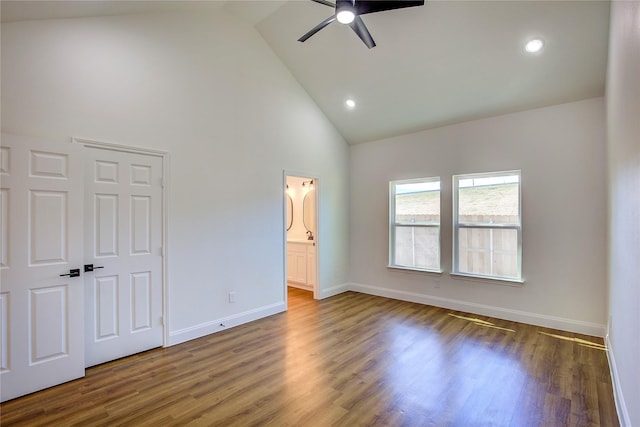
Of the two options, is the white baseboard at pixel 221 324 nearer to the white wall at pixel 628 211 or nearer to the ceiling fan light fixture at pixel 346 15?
the ceiling fan light fixture at pixel 346 15

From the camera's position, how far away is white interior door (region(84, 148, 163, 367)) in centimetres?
302

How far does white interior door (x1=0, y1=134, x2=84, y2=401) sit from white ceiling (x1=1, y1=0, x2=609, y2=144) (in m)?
1.21

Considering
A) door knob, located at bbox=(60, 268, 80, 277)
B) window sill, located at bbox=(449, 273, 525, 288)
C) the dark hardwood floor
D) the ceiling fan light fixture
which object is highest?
the ceiling fan light fixture

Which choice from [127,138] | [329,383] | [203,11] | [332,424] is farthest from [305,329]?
[203,11]

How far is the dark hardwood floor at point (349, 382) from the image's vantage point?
228cm

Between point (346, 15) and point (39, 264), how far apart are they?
331cm

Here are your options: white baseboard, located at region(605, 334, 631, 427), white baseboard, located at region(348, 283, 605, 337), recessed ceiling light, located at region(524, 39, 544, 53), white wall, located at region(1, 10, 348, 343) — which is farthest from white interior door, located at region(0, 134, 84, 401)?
recessed ceiling light, located at region(524, 39, 544, 53)

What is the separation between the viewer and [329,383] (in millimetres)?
2730

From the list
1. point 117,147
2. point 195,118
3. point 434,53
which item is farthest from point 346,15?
point 117,147

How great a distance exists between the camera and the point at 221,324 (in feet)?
13.2

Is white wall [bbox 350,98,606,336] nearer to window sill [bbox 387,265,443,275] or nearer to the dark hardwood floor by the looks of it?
window sill [bbox 387,265,443,275]

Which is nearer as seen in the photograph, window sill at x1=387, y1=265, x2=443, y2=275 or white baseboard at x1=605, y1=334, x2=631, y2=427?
white baseboard at x1=605, y1=334, x2=631, y2=427

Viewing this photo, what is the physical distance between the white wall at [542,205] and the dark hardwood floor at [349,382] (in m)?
0.41

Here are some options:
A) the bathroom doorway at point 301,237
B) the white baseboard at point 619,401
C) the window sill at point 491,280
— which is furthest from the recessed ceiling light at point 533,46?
the bathroom doorway at point 301,237
